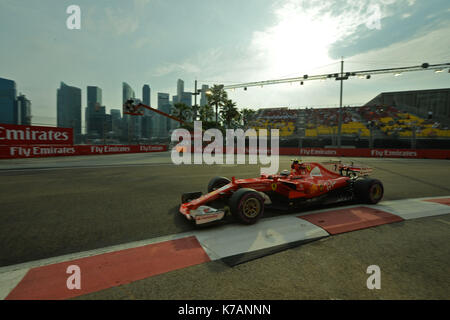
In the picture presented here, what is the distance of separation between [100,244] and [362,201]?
5711 mm

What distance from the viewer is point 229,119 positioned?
4056 cm

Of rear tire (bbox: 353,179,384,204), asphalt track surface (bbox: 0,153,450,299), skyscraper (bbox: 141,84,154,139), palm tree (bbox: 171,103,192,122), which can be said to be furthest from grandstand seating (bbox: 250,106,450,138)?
asphalt track surface (bbox: 0,153,450,299)

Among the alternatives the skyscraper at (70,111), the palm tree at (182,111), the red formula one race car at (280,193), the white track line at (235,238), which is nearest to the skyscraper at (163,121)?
the palm tree at (182,111)

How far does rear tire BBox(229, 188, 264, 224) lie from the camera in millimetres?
3943

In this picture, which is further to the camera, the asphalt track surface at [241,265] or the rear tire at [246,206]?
the rear tire at [246,206]

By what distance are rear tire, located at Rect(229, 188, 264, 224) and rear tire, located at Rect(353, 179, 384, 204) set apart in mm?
2898

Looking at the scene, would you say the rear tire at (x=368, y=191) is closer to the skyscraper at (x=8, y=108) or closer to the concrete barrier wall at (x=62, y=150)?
the concrete barrier wall at (x=62, y=150)

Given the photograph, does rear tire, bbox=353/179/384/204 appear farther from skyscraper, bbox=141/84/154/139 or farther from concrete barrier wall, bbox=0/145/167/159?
skyscraper, bbox=141/84/154/139

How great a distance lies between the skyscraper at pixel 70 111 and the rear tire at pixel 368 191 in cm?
1936

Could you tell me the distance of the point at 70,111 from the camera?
2023 cm

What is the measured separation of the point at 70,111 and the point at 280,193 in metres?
22.5

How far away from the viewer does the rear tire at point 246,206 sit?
12.9ft
